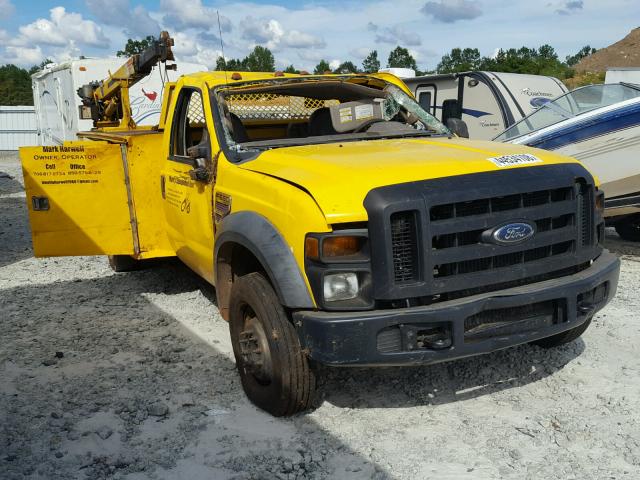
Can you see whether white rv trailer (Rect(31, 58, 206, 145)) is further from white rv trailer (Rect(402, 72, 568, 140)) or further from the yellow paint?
the yellow paint

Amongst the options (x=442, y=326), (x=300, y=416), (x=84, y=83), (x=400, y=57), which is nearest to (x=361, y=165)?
(x=442, y=326)

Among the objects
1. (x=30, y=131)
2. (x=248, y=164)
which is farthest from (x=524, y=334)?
(x=30, y=131)

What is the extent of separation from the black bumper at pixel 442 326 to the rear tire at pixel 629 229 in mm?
4928

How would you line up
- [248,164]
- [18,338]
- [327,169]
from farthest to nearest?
[18,338] → [248,164] → [327,169]

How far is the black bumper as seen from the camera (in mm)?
3057

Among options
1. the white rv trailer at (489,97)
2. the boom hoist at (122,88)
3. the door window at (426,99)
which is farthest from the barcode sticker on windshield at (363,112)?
the door window at (426,99)

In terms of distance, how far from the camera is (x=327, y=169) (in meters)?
3.42

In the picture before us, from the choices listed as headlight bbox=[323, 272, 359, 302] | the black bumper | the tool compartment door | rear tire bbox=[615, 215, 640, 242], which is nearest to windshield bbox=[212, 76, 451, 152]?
the tool compartment door

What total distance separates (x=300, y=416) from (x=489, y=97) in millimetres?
8391

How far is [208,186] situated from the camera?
439cm

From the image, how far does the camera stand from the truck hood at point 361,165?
313 cm

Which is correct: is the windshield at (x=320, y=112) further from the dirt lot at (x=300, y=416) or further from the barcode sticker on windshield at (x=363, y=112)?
the dirt lot at (x=300, y=416)

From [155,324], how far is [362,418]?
2389 millimetres

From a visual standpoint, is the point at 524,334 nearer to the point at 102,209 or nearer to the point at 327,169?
the point at 327,169
